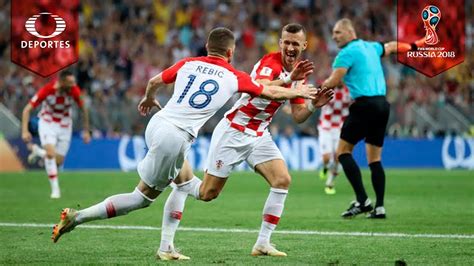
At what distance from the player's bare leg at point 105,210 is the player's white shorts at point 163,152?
0.12 metres

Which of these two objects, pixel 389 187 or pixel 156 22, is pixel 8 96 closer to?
pixel 156 22

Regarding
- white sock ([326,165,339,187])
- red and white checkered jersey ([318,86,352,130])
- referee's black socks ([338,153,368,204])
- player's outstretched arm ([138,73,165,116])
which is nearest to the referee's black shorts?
referee's black socks ([338,153,368,204])

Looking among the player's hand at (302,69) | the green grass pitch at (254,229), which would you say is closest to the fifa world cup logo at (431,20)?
the green grass pitch at (254,229)

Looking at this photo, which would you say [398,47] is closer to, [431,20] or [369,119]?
[369,119]

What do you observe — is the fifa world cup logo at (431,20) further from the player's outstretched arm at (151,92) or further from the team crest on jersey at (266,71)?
the player's outstretched arm at (151,92)

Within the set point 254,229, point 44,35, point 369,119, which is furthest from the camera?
point 44,35

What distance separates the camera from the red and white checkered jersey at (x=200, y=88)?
8727 millimetres

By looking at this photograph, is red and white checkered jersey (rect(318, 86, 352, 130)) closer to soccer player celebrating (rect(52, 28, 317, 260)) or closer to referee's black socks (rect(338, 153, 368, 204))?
referee's black socks (rect(338, 153, 368, 204))

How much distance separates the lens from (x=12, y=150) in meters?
26.5

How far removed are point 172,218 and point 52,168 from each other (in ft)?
29.2

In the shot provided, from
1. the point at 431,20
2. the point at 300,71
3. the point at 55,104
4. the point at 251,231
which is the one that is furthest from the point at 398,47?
the point at 55,104

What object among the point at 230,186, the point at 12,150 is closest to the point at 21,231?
the point at 230,186

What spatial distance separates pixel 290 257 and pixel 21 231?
12.4ft

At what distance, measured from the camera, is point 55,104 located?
1794 centimetres
